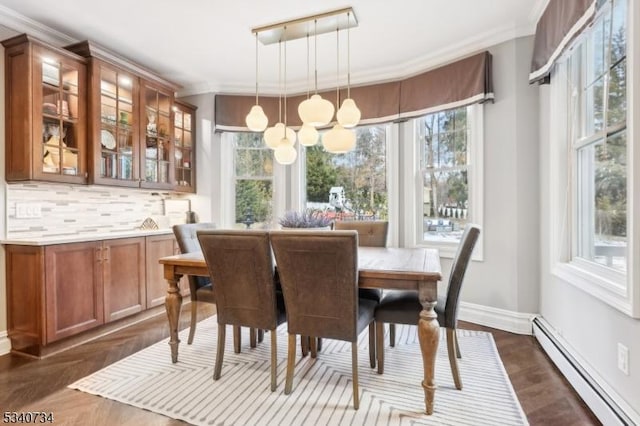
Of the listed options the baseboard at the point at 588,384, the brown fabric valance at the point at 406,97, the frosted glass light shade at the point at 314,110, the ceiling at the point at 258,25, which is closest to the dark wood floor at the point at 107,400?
the baseboard at the point at 588,384

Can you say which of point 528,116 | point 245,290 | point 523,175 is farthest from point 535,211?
point 245,290

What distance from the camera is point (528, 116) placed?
3.06 metres

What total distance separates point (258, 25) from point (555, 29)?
2.25 meters

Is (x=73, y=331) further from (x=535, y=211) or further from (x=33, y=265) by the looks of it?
(x=535, y=211)

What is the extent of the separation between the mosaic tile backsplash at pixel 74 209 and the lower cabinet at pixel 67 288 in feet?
0.98

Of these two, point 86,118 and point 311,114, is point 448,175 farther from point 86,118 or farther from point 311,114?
point 86,118

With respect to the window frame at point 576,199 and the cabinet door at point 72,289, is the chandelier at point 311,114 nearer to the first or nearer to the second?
the window frame at point 576,199

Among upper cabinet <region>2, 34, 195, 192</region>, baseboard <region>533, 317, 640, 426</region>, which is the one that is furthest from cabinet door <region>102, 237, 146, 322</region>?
baseboard <region>533, 317, 640, 426</region>

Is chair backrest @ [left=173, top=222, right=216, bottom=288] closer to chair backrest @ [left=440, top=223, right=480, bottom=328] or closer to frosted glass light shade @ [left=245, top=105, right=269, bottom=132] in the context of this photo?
frosted glass light shade @ [left=245, top=105, right=269, bottom=132]

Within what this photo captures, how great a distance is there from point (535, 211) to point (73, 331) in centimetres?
392

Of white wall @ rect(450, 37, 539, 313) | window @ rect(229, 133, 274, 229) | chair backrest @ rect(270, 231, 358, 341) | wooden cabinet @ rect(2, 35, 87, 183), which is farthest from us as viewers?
window @ rect(229, 133, 274, 229)

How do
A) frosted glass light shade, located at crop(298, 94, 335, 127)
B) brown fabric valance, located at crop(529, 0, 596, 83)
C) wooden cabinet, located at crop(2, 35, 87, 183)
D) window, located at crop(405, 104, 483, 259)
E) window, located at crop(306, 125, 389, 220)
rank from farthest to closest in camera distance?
window, located at crop(306, 125, 389, 220) → window, located at crop(405, 104, 483, 259) → wooden cabinet, located at crop(2, 35, 87, 183) → frosted glass light shade, located at crop(298, 94, 335, 127) → brown fabric valance, located at crop(529, 0, 596, 83)

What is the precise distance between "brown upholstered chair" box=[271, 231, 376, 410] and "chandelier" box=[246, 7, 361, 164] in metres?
0.95

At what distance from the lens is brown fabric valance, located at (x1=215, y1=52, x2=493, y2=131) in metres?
3.27
